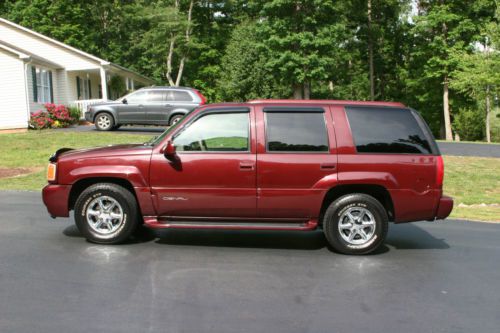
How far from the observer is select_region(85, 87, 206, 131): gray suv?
2092 cm

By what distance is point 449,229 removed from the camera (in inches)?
334

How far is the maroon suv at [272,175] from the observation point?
6477mm

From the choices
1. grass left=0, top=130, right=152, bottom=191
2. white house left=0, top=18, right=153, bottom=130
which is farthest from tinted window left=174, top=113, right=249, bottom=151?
white house left=0, top=18, right=153, bottom=130

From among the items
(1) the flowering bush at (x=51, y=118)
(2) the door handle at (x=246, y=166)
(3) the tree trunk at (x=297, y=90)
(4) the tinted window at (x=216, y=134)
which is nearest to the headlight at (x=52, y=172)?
(4) the tinted window at (x=216, y=134)

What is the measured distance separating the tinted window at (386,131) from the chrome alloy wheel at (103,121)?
16907 millimetres

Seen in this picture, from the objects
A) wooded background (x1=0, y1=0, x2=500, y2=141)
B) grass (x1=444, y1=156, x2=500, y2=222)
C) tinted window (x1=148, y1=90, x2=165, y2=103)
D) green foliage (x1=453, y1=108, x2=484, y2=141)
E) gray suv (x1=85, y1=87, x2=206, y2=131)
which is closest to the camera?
grass (x1=444, y1=156, x2=500, y2=222)

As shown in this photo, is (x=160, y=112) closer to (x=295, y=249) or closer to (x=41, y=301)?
(x=295, y=249)

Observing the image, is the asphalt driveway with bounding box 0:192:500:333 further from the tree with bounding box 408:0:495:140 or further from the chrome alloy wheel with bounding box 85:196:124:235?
the tree with bounding box 408:0:495:140

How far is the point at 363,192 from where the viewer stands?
672 centimetres

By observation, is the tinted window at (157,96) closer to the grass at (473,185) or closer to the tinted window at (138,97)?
the tinted window at (138,97)

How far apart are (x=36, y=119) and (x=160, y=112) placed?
7681mm

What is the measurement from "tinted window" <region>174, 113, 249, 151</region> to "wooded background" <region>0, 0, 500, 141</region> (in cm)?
3027

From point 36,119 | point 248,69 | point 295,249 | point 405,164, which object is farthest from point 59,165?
point 248,69

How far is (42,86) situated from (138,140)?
13.8 meters
